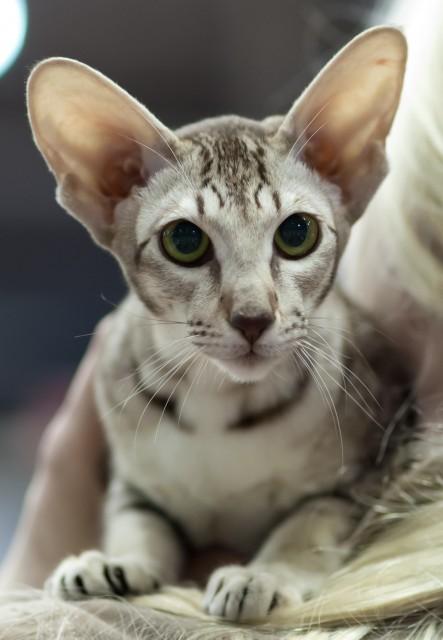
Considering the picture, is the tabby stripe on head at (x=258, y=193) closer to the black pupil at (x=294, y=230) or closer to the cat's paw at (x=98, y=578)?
the black pupil at (x=294, y=230)

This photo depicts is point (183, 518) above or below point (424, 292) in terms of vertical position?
below

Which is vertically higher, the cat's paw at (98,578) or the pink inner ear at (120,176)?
the pink inner ear at (120,176)

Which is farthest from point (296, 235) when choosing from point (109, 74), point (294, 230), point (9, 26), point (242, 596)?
point (109, 74)

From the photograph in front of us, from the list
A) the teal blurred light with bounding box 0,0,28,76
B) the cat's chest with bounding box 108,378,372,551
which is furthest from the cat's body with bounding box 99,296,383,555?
the teal blurred light with bounding box 0,0,28,76

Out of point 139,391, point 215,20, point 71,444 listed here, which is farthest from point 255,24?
point 139,391

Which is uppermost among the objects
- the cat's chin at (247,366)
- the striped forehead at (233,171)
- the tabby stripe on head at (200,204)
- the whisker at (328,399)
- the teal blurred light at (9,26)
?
the teal blurred light at (9,26)

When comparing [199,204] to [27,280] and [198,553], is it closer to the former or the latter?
[198,553]

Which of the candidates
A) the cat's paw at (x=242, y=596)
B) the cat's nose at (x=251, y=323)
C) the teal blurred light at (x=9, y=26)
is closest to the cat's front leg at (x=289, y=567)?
the cat's paw at (x=242, y=596)
